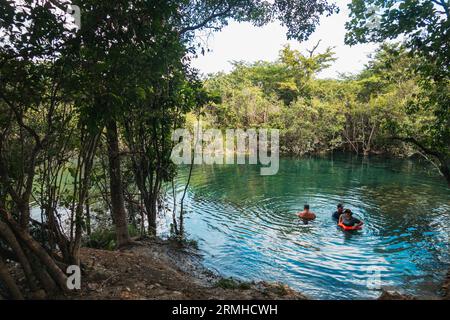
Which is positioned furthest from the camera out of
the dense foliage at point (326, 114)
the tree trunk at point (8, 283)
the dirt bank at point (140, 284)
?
the dense foliage at point (326, 114)

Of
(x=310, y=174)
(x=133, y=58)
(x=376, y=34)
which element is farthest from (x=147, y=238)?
(x=310, y=174)

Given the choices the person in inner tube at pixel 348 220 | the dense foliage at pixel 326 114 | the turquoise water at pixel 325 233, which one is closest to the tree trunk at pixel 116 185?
the turquoise water at pixel 325 233

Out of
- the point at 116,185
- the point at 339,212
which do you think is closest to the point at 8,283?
the point at 116,185

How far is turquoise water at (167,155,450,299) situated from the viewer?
883 cm

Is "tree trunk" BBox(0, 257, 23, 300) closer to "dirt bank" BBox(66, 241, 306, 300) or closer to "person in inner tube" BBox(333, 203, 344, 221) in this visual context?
"dirt bank" BBox(66, 241, 306, 300)

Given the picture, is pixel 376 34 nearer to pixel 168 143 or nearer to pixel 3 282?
pixel 168 143

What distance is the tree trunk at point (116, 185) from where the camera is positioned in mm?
7566

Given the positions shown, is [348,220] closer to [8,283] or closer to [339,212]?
[339,212]

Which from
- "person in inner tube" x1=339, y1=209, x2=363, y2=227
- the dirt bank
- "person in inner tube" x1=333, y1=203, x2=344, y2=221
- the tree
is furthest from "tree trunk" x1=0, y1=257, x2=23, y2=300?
"person in inner tube" x1=333, y1=203, x2=344, y2=221

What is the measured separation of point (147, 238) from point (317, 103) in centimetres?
3101

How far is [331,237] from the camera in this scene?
1183cm

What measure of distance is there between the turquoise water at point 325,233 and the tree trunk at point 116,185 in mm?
2594

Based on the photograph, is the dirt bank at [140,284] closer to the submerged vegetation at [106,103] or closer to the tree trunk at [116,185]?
the submerged vegetation at [106,103]
